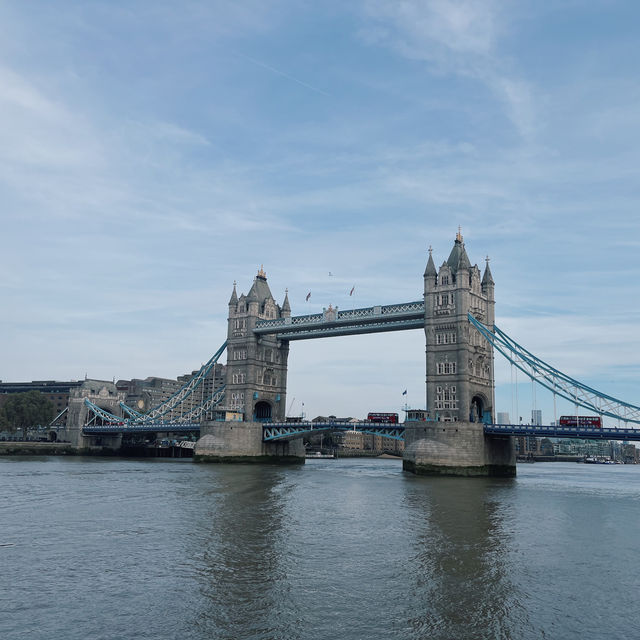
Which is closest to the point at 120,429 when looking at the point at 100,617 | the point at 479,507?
the point at 479,507

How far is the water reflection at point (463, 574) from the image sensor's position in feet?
66.5

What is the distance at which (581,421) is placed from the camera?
76.6 m

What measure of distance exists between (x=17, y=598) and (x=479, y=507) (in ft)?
114

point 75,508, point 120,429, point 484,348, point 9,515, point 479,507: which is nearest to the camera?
point 9,515

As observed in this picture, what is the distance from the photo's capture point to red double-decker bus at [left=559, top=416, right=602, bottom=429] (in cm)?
7550

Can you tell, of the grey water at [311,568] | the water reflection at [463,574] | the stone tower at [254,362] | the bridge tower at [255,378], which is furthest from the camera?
the stone tower at [254,362]

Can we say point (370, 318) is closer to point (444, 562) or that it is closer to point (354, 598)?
point (444, 562)

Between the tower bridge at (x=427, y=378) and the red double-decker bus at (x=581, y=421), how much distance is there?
184cm

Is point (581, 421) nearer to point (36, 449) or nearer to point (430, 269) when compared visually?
point (430, 269)

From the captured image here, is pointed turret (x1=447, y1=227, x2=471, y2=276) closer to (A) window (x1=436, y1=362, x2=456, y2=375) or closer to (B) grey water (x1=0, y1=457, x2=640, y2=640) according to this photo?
(A) window (x1=436, y1=362, x2=456, y2=375)

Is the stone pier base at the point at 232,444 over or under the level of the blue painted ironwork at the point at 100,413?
under

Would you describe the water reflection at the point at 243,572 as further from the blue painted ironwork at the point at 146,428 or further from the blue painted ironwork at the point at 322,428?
the blue painted ironwork at the point at 146,428

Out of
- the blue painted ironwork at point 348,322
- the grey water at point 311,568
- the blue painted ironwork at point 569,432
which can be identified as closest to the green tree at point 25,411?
the blue painted ironwork at point 348,322

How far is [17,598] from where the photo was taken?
22.0 metres
